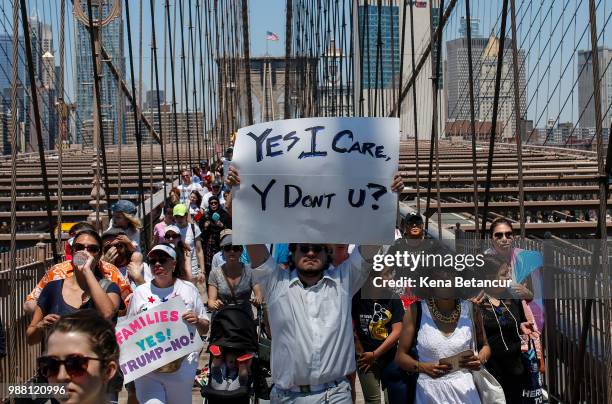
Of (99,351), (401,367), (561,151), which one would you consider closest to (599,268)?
(401,367)

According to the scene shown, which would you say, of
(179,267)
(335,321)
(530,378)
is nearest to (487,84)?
(179,267)

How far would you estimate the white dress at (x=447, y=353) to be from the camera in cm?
473

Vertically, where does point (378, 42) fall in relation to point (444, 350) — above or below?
above

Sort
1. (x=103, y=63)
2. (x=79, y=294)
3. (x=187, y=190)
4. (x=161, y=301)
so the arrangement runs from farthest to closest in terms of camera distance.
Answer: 1. (x=103, y=63)
2. (x=187, y=190)
3. (x=161, y=301)
4. (x=79, y=294)

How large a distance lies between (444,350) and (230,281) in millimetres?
1994

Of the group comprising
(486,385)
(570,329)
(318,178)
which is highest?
(318,178)

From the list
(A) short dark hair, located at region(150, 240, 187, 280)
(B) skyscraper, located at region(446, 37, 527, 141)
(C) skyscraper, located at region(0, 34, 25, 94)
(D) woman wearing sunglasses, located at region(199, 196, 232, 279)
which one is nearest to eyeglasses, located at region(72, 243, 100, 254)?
(A) short dark hair, located at region(150, 240, 187, 280)

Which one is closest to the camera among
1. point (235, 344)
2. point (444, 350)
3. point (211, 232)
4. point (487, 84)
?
point (444, 350)

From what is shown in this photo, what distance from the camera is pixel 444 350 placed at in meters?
4.72

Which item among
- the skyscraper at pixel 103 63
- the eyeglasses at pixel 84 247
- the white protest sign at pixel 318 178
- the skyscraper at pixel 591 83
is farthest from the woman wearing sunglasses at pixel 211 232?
the white protest sign at pixel 318 178

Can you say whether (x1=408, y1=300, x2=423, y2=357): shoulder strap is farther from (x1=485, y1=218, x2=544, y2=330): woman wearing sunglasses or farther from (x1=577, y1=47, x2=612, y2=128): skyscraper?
(x1=577, y1=47, x2=612, y2=128): skyscraper

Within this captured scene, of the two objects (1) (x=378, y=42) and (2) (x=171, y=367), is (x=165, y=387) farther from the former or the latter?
(1) (x=378, y=42)

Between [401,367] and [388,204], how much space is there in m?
0.73

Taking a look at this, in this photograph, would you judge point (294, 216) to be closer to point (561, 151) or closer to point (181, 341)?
point (181, 341)
